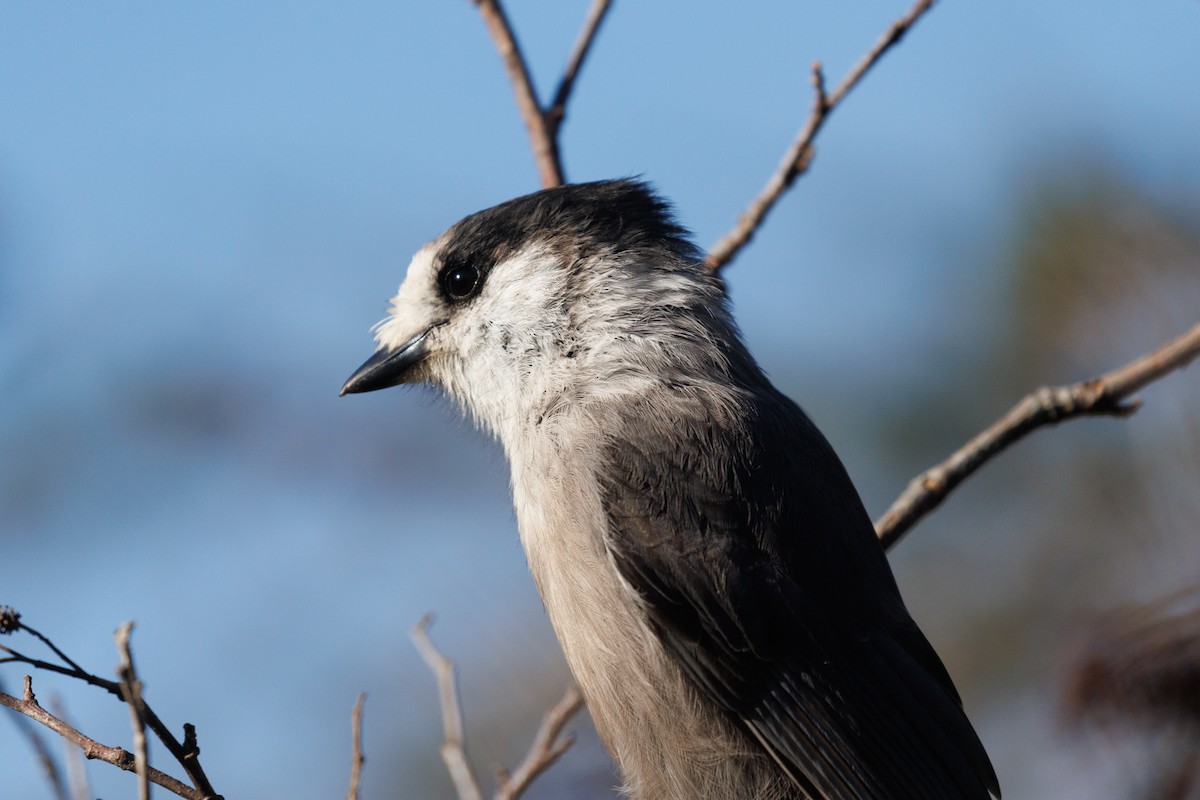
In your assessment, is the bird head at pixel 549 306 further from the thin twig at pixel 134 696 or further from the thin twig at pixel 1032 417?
the thin twig at pixel 134 696

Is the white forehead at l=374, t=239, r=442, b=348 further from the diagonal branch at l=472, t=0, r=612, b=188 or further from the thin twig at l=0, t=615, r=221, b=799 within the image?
the thin twig at l=0, t=615, r=221, b=799

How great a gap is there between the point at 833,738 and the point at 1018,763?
8.39 feet

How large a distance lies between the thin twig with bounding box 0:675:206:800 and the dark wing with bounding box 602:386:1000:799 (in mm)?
1203

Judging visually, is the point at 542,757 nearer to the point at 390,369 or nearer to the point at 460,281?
the point at 390,369

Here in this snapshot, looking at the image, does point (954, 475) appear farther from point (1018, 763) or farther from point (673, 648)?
point (1018, 763)

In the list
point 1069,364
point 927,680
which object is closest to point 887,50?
point 927,680

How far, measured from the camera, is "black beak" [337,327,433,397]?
384cm

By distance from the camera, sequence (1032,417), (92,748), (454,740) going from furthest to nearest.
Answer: (1032,417) → (454,740) → (92,748)

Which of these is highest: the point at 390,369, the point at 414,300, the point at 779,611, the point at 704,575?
the point at 414,300

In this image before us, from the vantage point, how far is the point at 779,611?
10.4 ft

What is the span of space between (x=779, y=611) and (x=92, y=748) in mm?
1605

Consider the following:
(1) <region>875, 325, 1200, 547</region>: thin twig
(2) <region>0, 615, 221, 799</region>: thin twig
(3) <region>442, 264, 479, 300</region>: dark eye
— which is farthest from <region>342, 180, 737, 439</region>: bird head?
(2) <region>0, 615, 221, 799</region>: thin twig

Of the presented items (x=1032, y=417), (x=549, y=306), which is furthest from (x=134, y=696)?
(x=1032, y=417)

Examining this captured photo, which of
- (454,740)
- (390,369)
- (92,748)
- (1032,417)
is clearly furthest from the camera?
(390,369)
